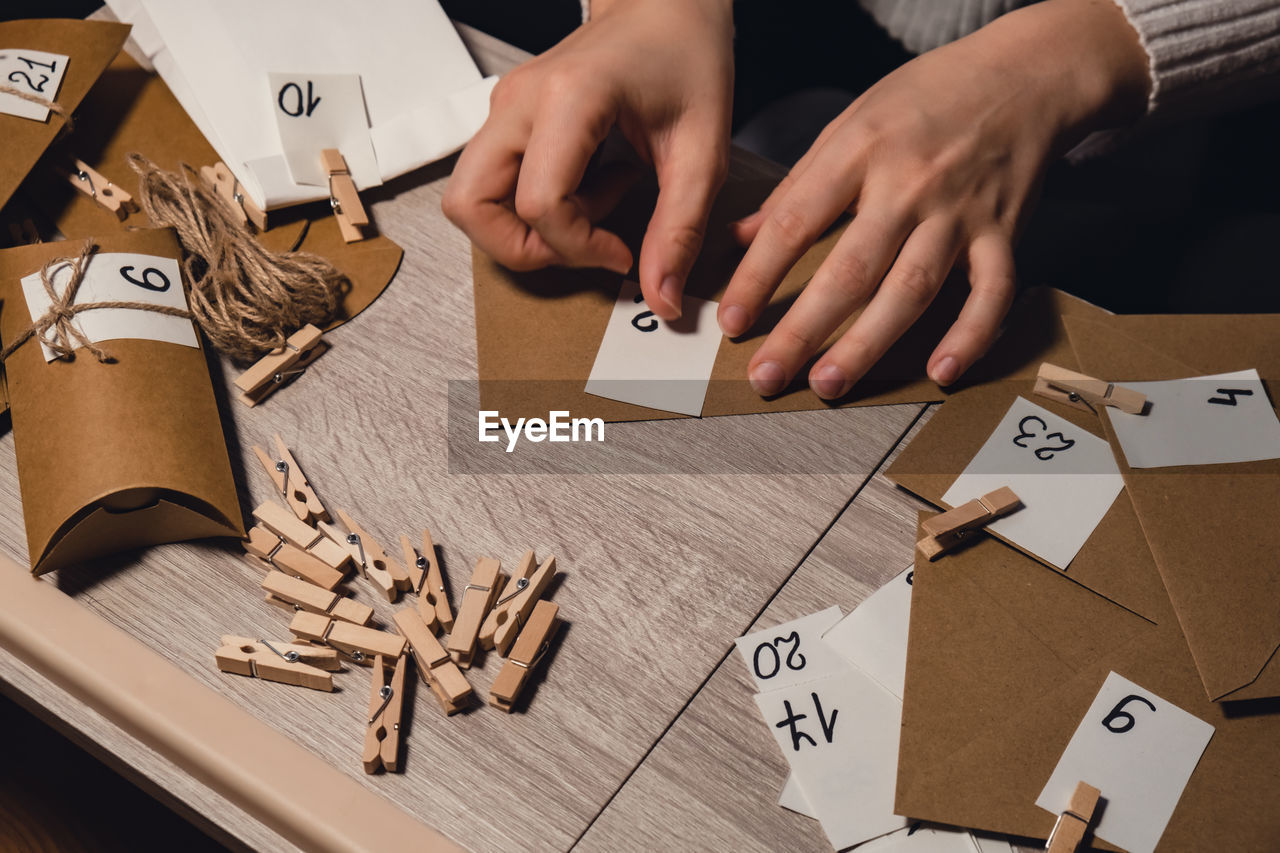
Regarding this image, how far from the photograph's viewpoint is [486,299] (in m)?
0.88

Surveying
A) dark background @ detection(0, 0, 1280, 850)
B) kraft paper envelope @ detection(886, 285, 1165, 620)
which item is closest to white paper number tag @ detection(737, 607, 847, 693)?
kraft paper envelope @ detection(886, 285, 1165, 620)

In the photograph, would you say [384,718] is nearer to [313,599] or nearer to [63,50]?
[313,599]

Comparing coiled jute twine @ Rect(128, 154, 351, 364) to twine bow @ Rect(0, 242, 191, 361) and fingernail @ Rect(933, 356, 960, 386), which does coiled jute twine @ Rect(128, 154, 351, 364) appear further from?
fingernail @ Rect(933, 356, 960, 386)

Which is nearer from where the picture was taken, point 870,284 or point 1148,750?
point 1148,750

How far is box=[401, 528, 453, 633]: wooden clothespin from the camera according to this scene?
2.34 feet

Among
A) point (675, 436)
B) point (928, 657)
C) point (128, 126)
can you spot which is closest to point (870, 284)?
point (675, 436)

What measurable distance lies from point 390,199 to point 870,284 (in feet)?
1.74

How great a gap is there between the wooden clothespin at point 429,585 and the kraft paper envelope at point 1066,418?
0.41m

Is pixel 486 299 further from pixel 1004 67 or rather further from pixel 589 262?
pixel 1004 67

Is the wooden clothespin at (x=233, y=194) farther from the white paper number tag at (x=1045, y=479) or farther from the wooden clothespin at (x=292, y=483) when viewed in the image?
the white paper number tag at (x=1045, y=479)

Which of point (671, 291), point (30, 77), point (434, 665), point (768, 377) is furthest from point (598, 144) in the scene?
point (30, 77)

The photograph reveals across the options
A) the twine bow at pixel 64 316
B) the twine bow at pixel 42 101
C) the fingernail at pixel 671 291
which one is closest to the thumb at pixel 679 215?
the fingernail at pixel 671 291

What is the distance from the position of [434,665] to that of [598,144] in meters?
0.50

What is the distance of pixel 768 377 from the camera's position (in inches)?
31.9
